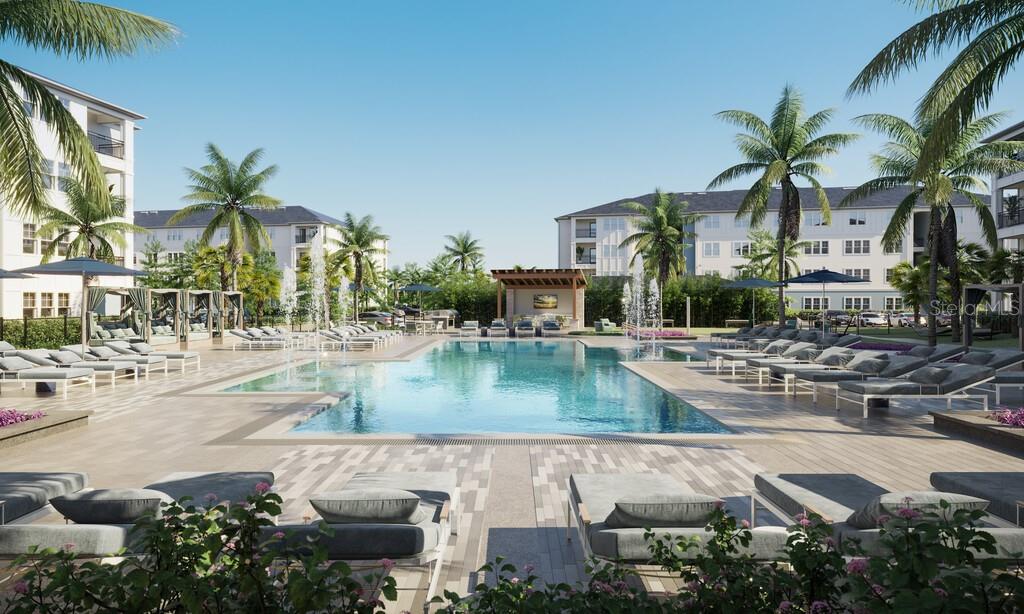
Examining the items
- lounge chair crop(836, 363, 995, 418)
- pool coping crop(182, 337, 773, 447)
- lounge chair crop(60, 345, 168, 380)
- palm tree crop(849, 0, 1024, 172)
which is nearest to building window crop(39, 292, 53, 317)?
lounge chair crop(60, 345, 168, 380)

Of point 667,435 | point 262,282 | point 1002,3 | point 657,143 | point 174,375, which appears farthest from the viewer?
point 262,282

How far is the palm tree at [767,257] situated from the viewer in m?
45.1

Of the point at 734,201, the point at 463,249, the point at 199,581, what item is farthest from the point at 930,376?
the point at 463,249

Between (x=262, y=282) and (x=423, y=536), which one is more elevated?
(x=262, y=282)

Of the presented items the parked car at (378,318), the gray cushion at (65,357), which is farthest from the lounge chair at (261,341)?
the parked car at (378,318)

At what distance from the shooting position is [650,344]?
24234 millimetres

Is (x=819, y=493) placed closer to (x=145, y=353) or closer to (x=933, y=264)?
(x=145, y=353)

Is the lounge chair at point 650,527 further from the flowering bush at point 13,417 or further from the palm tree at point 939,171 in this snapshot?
the palm tree at point 939,171

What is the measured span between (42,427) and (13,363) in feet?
18.0

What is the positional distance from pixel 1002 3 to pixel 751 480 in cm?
881

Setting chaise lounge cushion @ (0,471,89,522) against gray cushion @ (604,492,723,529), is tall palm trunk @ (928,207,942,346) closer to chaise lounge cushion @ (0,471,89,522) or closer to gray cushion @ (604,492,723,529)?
gray cushion @ (604,492,723,529)

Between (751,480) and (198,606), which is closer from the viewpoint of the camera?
(198,606)

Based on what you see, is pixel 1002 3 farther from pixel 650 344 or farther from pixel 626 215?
pixel 626 215

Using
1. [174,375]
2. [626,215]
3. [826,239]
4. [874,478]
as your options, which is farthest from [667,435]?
[826,239]
